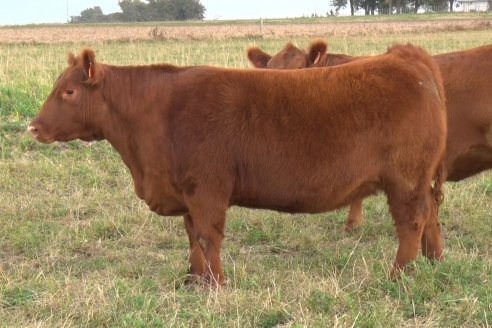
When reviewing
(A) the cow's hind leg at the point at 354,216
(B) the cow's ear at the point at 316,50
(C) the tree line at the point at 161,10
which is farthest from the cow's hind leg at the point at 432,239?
(C) the tree line at the point at 161,10

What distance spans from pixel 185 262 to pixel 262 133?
144cm

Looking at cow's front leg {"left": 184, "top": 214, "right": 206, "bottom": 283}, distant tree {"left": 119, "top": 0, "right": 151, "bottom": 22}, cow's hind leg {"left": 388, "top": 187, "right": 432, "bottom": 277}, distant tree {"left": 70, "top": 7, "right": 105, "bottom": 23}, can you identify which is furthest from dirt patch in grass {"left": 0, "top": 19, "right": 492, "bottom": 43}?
distant tree {"left": 70, "top": 7, "right": 105, "bottom": 23}

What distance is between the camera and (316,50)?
7.04 metres

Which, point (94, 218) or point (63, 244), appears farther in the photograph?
point (94, 218)

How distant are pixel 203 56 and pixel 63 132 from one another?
1494cm

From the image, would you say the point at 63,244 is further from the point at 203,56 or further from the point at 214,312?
the point at 203,56

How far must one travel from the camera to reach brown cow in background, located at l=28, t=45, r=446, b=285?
4406mm

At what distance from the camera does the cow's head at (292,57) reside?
7025 millimetres

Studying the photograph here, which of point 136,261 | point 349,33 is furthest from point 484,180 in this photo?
point 349,33

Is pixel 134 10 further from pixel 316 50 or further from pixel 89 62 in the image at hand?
pixel 89 62

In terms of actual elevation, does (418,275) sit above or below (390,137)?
below

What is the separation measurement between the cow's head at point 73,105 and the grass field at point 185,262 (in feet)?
3.46

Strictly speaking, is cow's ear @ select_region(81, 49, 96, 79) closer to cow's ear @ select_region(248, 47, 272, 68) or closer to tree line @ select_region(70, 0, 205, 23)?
cow's ear @ select_region(248, 47, 272, 68)

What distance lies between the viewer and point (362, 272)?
4.75 metres
